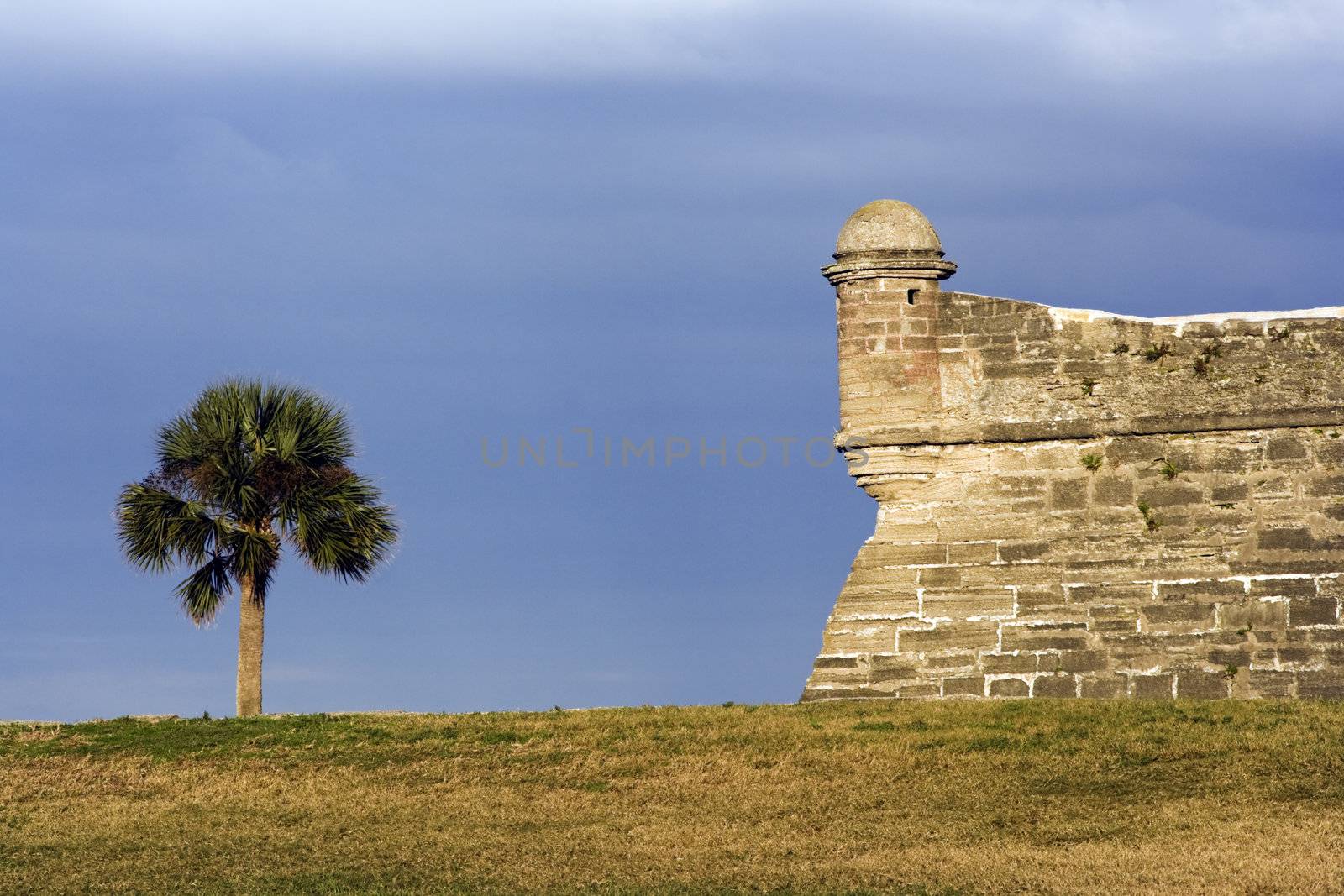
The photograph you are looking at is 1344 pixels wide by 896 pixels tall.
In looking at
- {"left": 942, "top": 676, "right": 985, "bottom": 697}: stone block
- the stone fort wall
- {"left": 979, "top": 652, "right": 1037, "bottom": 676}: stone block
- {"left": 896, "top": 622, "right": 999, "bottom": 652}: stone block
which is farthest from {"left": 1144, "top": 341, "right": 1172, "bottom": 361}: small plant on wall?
{"left": 942, "top": 676, "right": 985, "bottom": 697}: stone block

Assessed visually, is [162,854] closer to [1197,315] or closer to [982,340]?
[982,340]

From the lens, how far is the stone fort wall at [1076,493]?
19.8m

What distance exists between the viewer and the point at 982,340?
20.5m

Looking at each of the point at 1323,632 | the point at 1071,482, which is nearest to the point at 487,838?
the point at 1071,482

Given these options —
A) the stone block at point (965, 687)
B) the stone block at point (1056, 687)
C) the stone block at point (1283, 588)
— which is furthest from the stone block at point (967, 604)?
the stone block at point (1283, 588)

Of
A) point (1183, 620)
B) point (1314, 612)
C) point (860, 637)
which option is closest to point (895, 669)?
point (860, 637)

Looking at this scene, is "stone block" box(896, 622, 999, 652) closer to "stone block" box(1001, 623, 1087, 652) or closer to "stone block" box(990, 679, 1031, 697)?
"stone block" box(1001, 623, 1087, 652)

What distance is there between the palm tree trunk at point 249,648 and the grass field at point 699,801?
2608 millimetres

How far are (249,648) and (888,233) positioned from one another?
941 centimetres

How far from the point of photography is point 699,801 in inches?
661

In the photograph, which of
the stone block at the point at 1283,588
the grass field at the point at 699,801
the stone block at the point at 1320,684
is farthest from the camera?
the stone block at the point at 1283,588

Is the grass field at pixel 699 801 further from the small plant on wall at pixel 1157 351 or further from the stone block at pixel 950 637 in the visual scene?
the small plant on wall at pixel 1157 351

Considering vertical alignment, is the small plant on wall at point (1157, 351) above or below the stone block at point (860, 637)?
above

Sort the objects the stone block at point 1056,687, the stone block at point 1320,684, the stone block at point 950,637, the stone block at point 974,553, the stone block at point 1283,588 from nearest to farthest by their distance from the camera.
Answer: the stone block at point 1320,684, the stone block at point 1283,588, the stone block at point 1056,687, the stone block at point 950,637, the stone block at point 974,553
